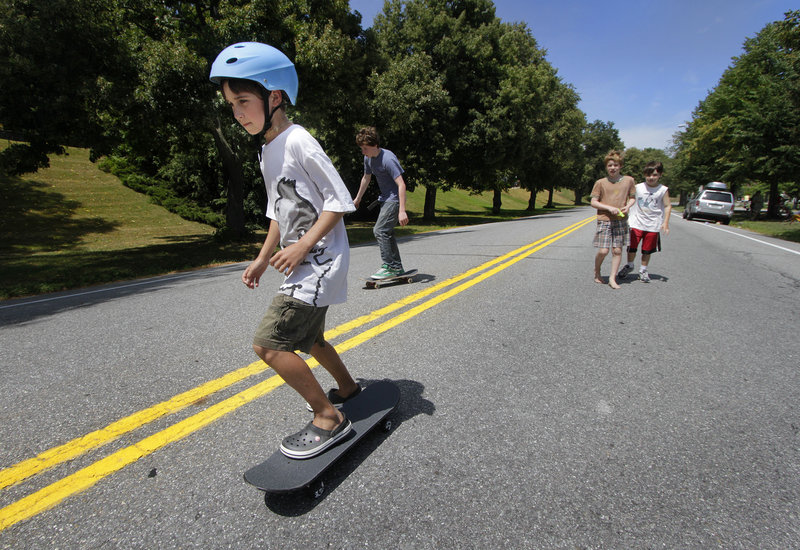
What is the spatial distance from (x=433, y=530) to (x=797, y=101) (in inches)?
838

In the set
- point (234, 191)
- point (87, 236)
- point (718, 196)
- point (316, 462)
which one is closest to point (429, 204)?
point (234, 191)

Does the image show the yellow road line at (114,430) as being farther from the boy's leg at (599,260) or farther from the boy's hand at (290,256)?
the boy's leg at (599,260)

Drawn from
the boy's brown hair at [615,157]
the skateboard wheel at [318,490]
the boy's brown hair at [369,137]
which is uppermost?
the boy's brown hair at [369,137]

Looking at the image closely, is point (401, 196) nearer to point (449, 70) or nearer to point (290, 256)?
point (290, 256)

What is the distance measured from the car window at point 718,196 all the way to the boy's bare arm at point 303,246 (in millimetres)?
31304

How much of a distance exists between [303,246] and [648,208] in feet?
21.3

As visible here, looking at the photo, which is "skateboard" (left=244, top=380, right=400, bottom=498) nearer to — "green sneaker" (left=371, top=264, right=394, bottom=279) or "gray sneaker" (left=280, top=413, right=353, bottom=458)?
"gray sneaker" (left=280, top=413, right=353, bottom=458)

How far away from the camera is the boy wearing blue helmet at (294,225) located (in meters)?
1.89

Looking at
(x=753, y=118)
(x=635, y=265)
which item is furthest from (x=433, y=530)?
(x=753, y=118)

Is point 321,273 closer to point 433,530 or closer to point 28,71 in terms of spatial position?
point 433,530

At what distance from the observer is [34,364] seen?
347 centimetres

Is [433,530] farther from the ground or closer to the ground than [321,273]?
closer to the ground

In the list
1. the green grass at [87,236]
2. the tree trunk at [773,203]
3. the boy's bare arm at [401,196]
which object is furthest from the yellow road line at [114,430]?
the tree trunk at [773,203]

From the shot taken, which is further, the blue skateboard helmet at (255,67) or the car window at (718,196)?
the car window at (718,196)
